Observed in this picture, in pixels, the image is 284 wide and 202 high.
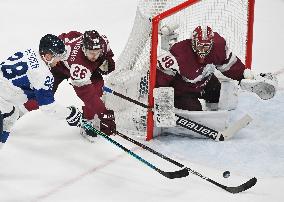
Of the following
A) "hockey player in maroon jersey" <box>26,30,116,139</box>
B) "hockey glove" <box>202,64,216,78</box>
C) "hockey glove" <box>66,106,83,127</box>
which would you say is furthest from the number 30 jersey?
"hockey glove" <box>202,64,216,78</box>

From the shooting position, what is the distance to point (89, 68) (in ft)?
10.7

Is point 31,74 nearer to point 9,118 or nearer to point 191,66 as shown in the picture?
point 9,118

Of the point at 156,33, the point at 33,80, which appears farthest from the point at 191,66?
the point at 33,80

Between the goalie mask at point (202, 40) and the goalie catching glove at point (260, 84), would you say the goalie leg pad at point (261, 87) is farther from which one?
the goalie mask at point (202, 40)

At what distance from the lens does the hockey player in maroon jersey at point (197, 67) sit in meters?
3.27

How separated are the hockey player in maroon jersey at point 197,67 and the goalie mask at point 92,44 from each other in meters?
0.37

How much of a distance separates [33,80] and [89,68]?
16.8 inches

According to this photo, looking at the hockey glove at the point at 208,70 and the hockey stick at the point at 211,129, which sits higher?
the hockey glove at the point at 208,70

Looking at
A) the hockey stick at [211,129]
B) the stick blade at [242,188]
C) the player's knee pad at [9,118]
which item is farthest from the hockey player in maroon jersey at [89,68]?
the stick blade at [242,188]

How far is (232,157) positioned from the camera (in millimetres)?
3195

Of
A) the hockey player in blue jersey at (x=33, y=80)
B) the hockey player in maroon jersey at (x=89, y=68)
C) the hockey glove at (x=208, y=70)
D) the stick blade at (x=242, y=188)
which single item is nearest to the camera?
the stick blade at (x=242, y=188)

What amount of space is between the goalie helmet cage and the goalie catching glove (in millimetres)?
336

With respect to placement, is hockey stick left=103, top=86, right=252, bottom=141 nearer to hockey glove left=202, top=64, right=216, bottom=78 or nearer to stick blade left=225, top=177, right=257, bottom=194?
hockey glove left=202, top=64, right=216, bottom=78

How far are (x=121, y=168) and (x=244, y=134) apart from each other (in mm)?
836
